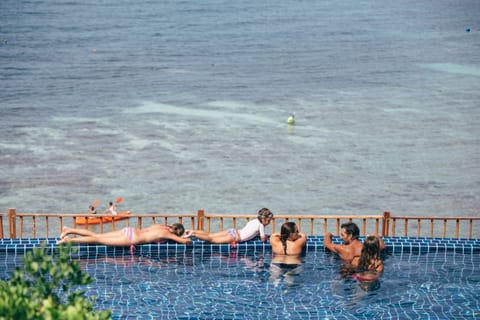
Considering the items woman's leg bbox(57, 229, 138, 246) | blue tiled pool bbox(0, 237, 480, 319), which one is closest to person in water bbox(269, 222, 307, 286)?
blue tiled pool bbox(0, 237, 480, 319)

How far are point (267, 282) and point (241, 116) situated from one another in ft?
117

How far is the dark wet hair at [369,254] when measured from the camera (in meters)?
15.1

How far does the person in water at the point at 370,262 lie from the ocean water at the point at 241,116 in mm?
18086

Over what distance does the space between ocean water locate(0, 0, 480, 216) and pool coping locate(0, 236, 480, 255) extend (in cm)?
1559

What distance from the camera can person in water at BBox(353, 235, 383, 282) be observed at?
15.1 metres

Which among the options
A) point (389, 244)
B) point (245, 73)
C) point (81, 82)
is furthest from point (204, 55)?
point (389, 244)

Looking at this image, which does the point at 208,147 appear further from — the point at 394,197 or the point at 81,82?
the point at 81,82

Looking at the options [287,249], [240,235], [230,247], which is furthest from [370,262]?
[230,247]

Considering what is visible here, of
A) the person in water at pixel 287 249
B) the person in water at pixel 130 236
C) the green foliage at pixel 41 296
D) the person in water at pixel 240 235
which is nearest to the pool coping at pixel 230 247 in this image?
the person in water at pixel 240 235

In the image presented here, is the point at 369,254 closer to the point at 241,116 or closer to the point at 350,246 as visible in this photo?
the point at 350,246

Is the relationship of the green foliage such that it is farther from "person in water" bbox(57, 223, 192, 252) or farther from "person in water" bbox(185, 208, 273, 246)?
"person in water" bbox(185, 208, 273, 246)

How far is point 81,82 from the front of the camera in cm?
6378

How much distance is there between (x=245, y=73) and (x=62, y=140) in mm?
26146

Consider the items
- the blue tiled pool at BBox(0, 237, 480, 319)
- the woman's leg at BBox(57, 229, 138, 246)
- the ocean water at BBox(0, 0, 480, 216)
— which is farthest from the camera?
the ocean water at BBox(0, 0, 480, 216)
